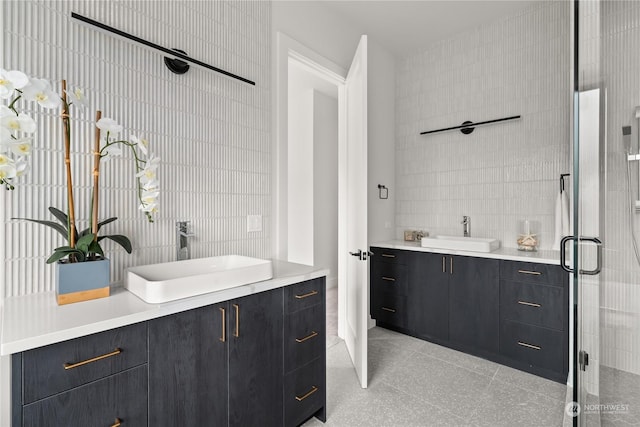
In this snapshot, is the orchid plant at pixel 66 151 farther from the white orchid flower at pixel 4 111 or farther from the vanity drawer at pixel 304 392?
the vanity drawer at pixel 304 392

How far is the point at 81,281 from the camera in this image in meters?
1.20

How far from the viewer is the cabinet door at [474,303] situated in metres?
2.52

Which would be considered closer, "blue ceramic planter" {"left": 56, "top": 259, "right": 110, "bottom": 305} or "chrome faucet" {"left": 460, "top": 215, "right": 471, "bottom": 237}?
"blue ceramic planter" {"left": 56, "top": 259, "right": 110, "bottom": 305}

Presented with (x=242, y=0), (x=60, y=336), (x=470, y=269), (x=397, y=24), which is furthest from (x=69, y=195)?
(x=397, y=24)

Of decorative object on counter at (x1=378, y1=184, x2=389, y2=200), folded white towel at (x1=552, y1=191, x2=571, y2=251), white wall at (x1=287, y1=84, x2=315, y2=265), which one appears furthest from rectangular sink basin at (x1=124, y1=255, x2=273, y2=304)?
white wall at (x1=287, y1=84, x2=315, y2=265)

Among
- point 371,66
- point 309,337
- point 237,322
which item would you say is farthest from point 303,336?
point 371,66

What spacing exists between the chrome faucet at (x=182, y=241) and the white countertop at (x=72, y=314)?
0.35m

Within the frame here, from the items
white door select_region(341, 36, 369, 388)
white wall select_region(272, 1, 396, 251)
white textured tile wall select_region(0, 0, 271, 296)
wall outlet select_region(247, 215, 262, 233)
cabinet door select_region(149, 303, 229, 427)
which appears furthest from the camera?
white wall select_region(272, 1, 396, 251)

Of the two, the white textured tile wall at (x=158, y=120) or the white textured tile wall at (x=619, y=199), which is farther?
the white textured tile wall at (x=158, y=120)

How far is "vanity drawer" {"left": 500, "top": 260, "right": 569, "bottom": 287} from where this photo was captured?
222 cm

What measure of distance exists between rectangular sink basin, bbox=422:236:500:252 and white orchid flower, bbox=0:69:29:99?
2.80 metres

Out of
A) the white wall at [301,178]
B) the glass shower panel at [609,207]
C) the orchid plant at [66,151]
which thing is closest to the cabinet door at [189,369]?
the orchid plant at [66,151]

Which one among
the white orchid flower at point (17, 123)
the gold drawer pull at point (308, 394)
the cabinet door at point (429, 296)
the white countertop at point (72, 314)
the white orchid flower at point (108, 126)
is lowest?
the gold drawer pull at point (308, 394)

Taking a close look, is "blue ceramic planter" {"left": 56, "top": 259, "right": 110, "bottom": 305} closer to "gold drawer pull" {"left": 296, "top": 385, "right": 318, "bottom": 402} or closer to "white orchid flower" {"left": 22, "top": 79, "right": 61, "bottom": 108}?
"white orchid flower" {"left": 22, "top": 79, "right": 61, "bottom": 108}
